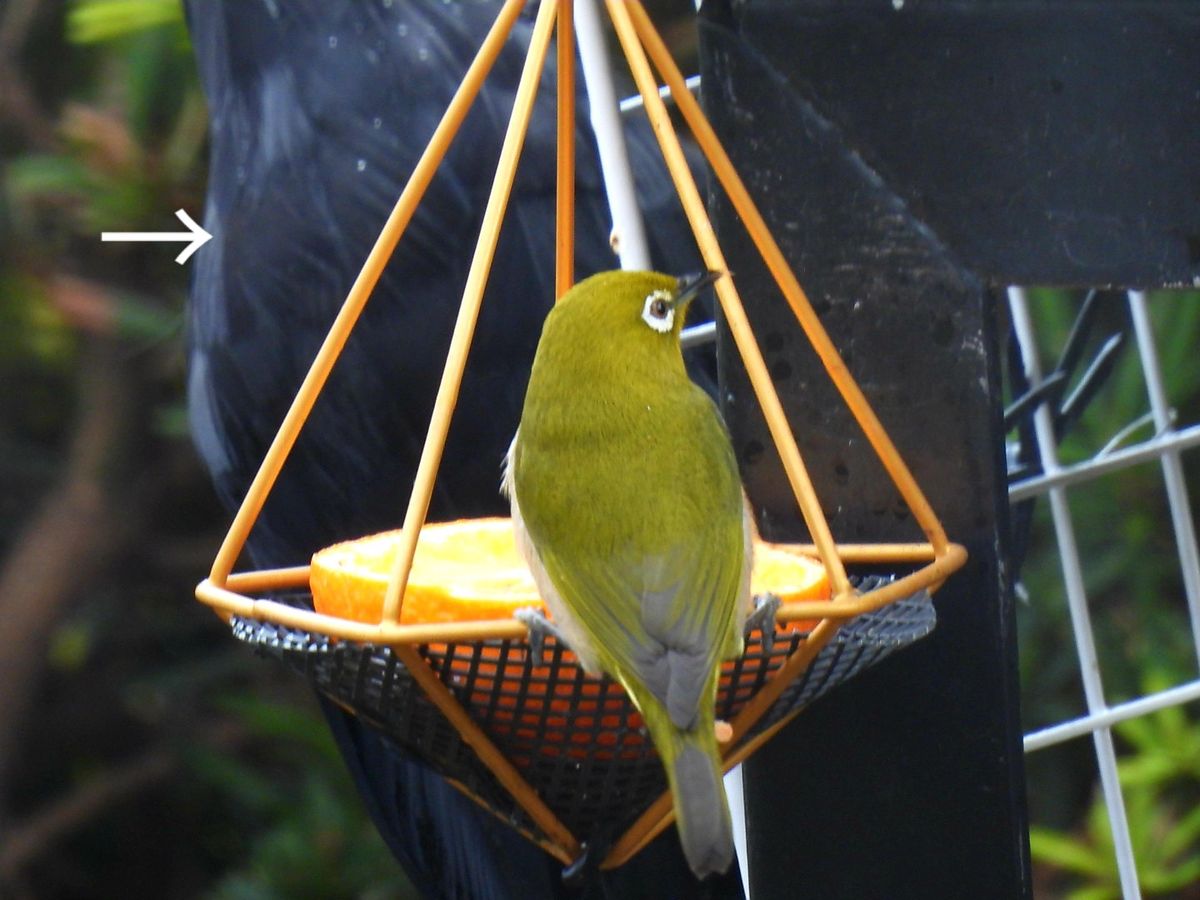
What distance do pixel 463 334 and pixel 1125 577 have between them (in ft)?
4.73

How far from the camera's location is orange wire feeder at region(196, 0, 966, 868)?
0.81 meters

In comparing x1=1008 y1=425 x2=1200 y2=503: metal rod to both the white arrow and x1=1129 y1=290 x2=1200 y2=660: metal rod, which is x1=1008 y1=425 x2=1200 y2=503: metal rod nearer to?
x1=1129 y1=290 x2=1200 y2=660: metal rod

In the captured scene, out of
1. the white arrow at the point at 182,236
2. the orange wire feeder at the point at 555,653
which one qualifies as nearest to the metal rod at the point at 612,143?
the orange wire feeder at the point at 555,653

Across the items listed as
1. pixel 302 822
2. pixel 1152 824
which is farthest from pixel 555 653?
pixel 302 822

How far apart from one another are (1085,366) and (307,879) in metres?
1.20

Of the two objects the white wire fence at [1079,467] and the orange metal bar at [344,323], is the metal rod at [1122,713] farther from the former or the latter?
the orange metal bar at [344,323]

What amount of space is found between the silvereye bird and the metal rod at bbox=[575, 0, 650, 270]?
0.20 meters

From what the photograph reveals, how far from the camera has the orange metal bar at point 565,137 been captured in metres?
0.92

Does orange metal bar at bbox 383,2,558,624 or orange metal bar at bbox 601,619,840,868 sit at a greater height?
orange metal bar at bbox 383,2,558,624

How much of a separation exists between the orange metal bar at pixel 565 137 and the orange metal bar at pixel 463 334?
3cm

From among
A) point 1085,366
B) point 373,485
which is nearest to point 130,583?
point 373,485

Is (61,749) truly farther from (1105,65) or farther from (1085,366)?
(1105,65)

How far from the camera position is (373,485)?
1700 mm

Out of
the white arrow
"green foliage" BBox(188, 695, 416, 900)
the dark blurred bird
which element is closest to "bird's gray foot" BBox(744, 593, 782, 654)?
the dark blurred bird
